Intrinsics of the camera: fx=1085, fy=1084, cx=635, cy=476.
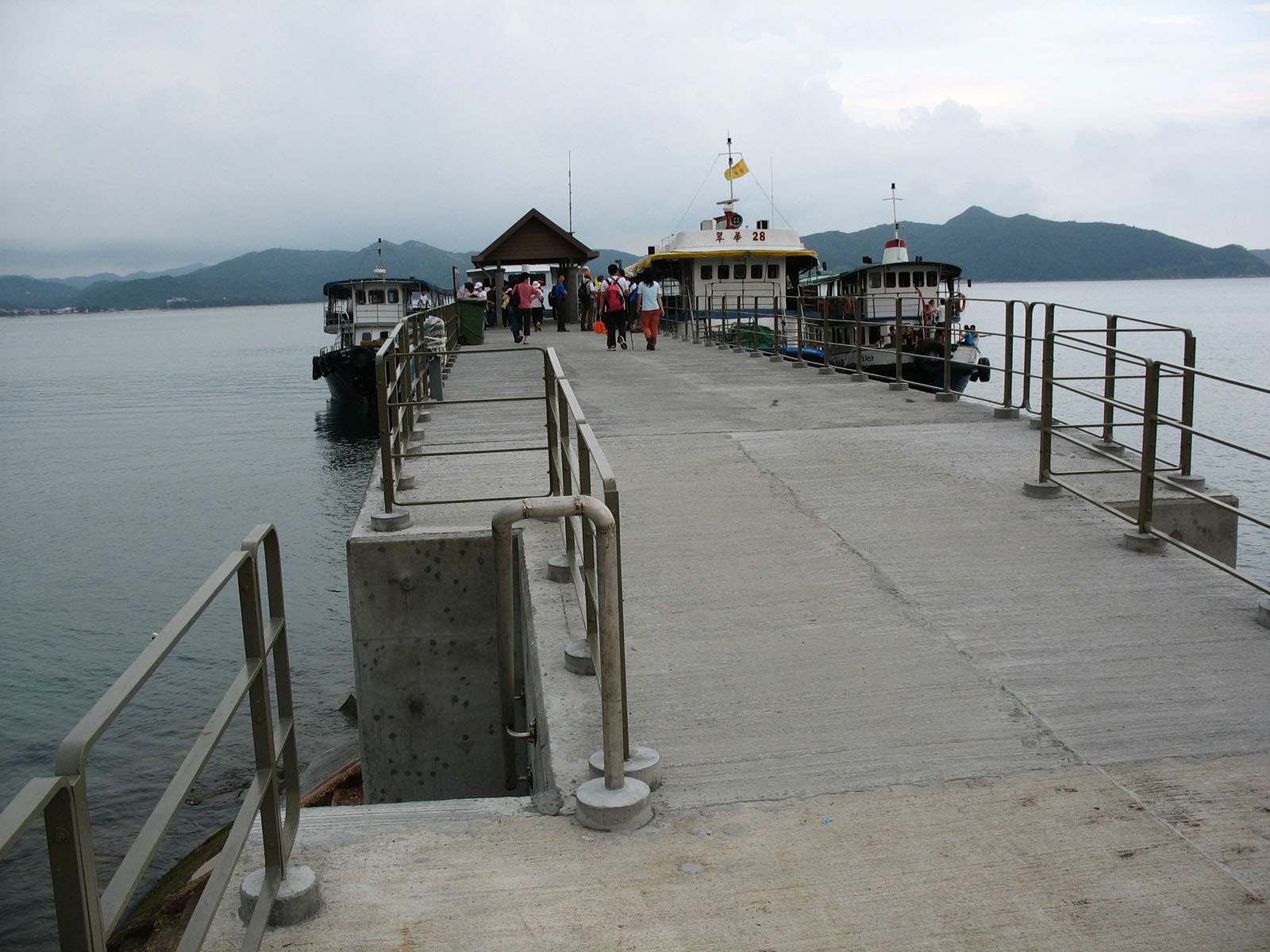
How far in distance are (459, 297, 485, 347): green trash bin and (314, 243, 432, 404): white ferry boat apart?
15206 mm

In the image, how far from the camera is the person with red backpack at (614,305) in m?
21.3

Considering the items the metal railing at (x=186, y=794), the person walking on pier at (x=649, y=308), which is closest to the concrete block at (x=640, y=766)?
the metal railing at (x=186, y=794)

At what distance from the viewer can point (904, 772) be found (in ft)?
12.5

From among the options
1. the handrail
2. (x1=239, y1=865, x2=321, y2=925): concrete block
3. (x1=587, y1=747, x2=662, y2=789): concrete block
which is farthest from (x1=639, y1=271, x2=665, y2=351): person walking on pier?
(x1=239, y1=865, x2=321, y2=925): concrete block

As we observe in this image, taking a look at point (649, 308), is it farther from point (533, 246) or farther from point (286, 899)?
point (286, 899)

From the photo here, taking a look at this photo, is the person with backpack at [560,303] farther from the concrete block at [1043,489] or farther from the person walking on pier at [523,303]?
the concrete block at [1043,489]

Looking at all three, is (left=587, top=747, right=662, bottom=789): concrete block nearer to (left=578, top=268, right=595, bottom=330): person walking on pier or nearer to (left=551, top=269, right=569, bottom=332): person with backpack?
(left=551, top=269, right=569, bottom=332): person with backpack

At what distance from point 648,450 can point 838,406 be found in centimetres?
362

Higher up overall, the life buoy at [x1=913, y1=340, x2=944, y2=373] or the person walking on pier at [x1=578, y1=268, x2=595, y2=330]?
the person walking on pier at [x1=578, y1=268, x2=595, y2=330]

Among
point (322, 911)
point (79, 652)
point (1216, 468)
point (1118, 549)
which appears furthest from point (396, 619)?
point (1216, 468)

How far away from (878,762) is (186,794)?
2.56m

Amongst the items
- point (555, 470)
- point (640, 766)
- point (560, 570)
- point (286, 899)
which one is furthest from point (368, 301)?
point (286, 899)

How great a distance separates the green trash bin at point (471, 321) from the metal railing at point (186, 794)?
20833 mm

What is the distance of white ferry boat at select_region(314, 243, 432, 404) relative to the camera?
39094 millimetres
